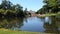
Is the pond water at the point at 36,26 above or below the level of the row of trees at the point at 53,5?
below

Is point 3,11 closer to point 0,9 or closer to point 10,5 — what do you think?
point 0,9

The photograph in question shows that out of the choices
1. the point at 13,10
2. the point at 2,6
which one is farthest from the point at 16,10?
the point at 2,6

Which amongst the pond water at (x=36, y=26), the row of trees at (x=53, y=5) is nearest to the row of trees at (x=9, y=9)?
the row of trees at (x=53, y=5)

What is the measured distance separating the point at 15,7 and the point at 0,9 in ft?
36.0

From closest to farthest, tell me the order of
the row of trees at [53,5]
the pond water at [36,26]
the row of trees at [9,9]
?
the pond water at [36,26]
the row of trees at [53,5]
the row of trees at [9,9]

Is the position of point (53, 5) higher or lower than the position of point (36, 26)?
higher

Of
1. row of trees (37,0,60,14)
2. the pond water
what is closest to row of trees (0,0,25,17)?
row of trees (37,0,60,14)

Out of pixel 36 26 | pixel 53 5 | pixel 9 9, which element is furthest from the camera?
pixel 9 9

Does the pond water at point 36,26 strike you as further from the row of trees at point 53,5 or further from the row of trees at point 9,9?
the row of trees at point 9,9

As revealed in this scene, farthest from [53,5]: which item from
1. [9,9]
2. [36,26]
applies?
[9,9]

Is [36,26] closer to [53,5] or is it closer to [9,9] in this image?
[53,5]

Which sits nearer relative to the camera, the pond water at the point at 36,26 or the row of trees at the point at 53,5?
the pond water at the point at 36,26

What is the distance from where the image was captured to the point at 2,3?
11194cm

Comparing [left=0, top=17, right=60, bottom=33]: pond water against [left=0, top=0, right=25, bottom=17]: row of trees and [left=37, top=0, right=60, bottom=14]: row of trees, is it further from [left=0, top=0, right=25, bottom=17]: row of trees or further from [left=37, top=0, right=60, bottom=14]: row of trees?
[left=0, top=0, right=25, bottom=17]: row of trees
